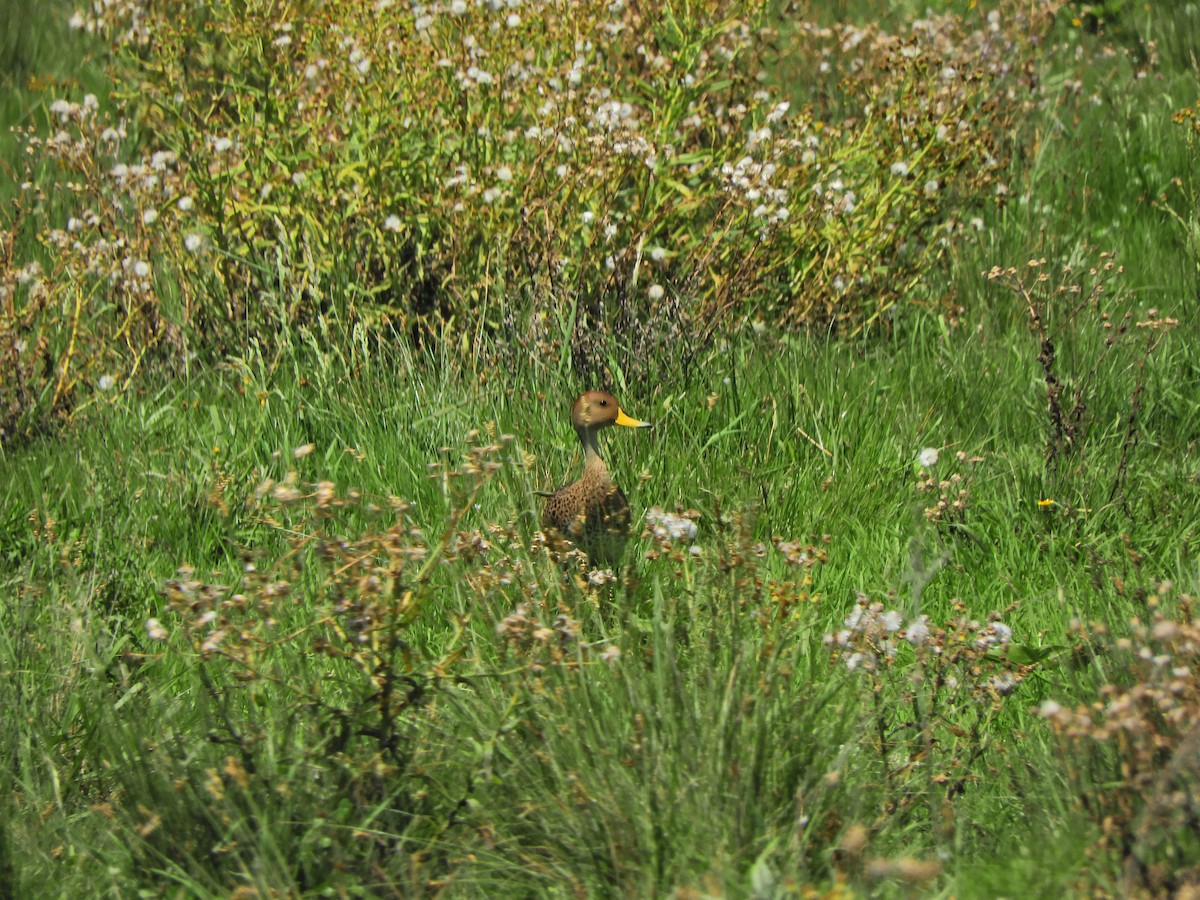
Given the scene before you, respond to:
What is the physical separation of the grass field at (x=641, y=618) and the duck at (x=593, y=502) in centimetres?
9

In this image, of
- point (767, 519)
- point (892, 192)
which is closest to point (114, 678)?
point (767, 519)

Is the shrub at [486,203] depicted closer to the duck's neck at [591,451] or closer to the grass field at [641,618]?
the grass field at [641,618]

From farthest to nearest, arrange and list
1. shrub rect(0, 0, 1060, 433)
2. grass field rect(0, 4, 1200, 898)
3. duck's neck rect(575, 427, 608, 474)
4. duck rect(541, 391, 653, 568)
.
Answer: shrub rect(0, 0, 1060, 433)
duck's neck rect(575, 427, 608, 474)
duck rect(541, 391, 653, 568)
grass field rect(0, 4, 1200, 898)

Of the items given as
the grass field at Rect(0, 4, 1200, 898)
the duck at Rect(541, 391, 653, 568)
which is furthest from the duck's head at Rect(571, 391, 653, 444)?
the grass field at Rect(0, 4, 1200, 898)

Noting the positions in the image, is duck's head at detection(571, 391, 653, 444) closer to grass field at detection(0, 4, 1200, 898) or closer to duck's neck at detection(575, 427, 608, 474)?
duck's neck at detection(575, 427, 608, 474)

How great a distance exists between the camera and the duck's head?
13.2 ft

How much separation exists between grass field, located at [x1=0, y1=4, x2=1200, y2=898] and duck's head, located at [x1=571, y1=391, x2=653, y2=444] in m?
0.22

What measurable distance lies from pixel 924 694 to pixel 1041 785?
1.20ft

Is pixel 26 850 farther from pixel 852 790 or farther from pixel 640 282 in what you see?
pixel 640 282

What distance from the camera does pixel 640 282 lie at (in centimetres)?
505

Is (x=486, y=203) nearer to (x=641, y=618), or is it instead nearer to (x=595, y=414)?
(x=595, y=414)

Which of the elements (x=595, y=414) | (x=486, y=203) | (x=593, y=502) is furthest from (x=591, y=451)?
(x=486, y=203)

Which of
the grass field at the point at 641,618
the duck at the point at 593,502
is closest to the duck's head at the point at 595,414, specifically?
the duck at the point at 593,502

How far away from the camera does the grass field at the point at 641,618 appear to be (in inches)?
98.4
